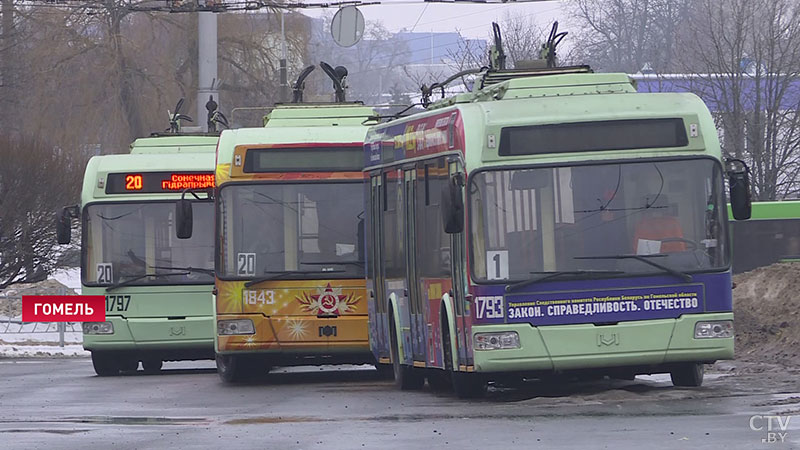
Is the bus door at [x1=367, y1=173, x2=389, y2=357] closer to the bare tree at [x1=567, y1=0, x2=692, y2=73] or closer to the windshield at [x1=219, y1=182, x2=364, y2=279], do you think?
the windshield at [x1=219, y1=182, x2=364, y2=279]

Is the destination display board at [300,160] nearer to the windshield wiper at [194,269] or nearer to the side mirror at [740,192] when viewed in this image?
the windshield wiper at [194,269]

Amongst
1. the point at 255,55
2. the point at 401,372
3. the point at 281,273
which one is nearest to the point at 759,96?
the point at 255,55

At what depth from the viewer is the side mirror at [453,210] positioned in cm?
1450

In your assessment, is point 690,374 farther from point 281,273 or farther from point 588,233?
point 281,273

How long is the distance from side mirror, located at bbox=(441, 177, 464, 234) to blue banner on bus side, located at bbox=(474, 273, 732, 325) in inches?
20.7

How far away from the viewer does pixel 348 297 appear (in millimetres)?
19391

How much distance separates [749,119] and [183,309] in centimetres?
2236

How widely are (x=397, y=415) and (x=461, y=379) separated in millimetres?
1686

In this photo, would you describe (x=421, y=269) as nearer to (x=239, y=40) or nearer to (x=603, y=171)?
(x=603, y=171)

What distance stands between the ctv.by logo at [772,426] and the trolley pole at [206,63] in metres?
23.6

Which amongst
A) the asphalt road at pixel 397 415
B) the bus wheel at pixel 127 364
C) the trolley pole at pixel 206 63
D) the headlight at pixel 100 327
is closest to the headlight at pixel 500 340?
the asphalt road at pixel 397 415

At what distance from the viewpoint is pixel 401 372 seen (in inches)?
700

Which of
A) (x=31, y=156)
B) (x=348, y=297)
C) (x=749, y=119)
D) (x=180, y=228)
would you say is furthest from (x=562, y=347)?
(x=749, y=119)

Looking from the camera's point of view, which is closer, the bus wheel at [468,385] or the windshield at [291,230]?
the bus wheel at [468,385]
